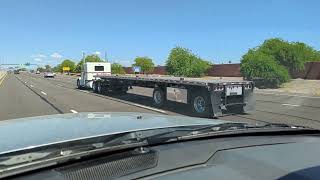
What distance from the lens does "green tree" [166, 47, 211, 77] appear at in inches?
2566

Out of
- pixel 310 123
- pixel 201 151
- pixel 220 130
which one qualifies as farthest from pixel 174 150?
pixel 310 123

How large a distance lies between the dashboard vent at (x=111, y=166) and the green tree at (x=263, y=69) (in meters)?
44.4

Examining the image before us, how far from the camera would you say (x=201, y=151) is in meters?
3.07

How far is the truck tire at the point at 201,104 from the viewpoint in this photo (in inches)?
728

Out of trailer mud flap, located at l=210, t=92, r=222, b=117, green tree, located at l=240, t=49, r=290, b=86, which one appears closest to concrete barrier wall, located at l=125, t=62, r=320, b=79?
green tree, located at l=240, t=49, r=290, b=86

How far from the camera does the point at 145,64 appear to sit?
379ft

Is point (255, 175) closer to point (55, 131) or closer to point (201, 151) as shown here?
point (201, 151)

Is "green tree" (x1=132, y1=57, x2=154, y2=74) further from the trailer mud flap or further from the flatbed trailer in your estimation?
the trailer mud flap

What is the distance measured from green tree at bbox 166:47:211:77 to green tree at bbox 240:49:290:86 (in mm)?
16033

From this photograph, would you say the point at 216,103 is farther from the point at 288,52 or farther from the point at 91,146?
the point at 288,52

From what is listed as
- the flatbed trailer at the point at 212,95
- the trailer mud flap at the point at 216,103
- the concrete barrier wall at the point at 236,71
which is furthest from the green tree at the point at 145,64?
the trailer mud flap at the point at 216,103

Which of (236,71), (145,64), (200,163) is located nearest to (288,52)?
(236,71)

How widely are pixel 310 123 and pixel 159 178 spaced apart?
45.4 ft

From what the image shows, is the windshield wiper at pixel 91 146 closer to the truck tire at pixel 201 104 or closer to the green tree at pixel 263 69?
the truck tire at pixel 201 104
